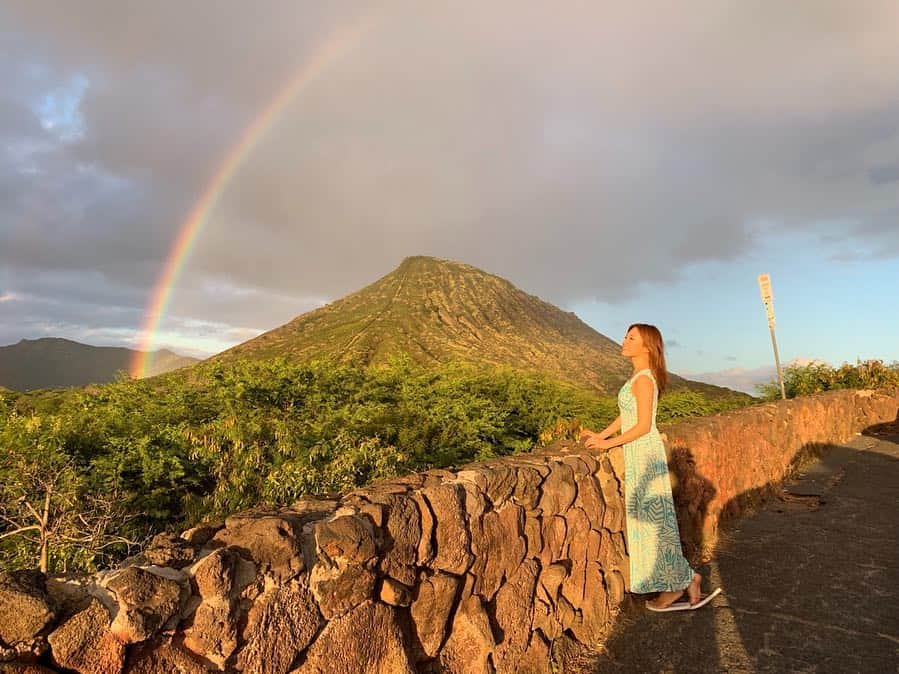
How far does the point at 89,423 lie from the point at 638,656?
10.3m

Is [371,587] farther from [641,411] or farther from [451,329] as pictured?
[451,329]

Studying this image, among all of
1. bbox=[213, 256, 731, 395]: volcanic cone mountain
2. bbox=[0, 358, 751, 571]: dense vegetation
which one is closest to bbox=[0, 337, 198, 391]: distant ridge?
bbox=[213, 256, 731, 395]: volcanic cone mountain

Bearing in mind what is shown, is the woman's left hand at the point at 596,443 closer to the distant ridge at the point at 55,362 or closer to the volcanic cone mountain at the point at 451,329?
the volcanic cone mountain at the point at 451,329

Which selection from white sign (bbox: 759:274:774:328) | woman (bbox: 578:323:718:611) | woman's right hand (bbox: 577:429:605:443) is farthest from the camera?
white sign (bbox: 759:274:774:328)

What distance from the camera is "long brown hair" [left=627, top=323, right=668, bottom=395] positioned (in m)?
4.20

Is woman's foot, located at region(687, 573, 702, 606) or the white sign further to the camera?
the white sign

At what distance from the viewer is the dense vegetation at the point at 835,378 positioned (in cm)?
1930

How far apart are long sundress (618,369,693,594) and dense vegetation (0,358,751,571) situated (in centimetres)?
414

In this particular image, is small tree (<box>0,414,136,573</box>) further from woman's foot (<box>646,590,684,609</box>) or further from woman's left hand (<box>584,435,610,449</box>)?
woman's foot (<box>646,590,684,609</box>)

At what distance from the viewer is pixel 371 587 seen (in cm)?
246

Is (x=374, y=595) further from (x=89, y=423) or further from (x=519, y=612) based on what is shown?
(x=89, y=423)

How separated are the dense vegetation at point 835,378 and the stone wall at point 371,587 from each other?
59.0 ft

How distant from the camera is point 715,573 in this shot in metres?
5.15

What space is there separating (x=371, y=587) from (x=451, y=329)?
79.6 metres
